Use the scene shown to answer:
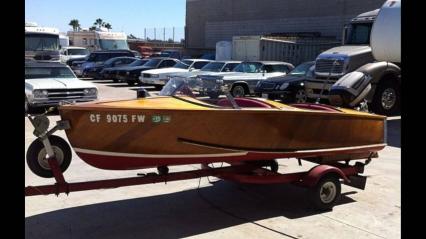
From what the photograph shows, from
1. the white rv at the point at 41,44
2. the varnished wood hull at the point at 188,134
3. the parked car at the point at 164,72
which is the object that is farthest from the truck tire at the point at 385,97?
the white rv at the point at 41,44

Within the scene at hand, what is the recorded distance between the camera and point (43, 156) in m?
4.62

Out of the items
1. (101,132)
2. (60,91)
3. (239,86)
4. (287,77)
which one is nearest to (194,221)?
(101,132)

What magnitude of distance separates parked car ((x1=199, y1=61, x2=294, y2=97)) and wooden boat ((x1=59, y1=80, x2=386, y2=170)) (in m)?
11.6

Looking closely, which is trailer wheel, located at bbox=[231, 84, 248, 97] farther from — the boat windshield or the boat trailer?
the boat windshield

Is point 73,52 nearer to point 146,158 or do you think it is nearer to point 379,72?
point 379,72

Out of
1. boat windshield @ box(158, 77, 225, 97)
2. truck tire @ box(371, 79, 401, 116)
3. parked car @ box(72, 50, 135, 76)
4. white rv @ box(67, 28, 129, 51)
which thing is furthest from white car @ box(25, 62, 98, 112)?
white rv @ box(67, 28, 129, 51)

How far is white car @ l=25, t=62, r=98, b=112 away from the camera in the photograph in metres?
13.0

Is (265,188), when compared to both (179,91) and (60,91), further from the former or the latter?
(60,91)

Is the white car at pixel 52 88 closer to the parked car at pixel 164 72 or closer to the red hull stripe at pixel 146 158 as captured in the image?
the parked car at pixel 164 72

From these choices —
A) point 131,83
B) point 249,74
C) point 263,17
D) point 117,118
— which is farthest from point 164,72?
point 263,17

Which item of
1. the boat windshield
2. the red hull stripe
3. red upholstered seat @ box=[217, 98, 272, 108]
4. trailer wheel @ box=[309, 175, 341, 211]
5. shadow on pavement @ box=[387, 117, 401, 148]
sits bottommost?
trailer wheel @ box=[309, 175, 341, 211]

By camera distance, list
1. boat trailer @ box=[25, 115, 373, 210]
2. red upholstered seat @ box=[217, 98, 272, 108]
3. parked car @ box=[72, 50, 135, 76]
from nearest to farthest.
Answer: boat trailer @ box=[25, 115, 373, 210] < red upholstered seat @ box=[217, 98, 272, 108] < parked car @ box=[72, 50, 135, 76]

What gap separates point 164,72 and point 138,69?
275cm
